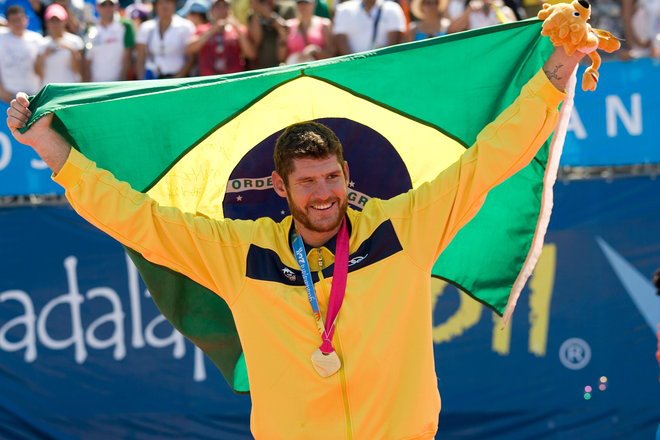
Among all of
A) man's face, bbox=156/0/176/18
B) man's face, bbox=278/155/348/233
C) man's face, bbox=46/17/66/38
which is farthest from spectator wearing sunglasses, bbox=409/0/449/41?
man's face, bbox=278/155/348/233

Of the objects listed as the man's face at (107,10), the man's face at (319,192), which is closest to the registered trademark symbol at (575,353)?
the man's face at (107,10)

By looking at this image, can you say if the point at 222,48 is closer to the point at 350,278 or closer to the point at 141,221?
the point at 141,221

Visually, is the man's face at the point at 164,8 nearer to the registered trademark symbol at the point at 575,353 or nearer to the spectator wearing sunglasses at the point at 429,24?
the spectator wearing sunglasses at the point at 429,24

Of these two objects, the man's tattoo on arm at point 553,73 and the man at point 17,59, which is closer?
the man's tattoo on arm at point 553,73

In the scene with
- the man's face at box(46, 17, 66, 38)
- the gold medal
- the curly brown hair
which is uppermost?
the man's face at box(46, 17, 66, 38)

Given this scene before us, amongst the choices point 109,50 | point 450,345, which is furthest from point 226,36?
point 450,345

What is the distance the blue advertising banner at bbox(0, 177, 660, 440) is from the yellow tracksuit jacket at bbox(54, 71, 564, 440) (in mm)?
4742

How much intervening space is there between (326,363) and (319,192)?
59 centimetres

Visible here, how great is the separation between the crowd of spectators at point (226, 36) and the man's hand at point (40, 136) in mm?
5170

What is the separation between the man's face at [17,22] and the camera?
9.12 metres

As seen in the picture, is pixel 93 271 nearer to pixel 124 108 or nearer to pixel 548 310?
pixel 548 310

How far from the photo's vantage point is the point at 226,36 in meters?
9.18

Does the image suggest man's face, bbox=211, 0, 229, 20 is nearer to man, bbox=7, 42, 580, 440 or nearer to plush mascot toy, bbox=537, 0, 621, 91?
man, bbox=7, 42, 580, 440

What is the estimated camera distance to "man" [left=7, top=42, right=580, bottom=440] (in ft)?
12.4
